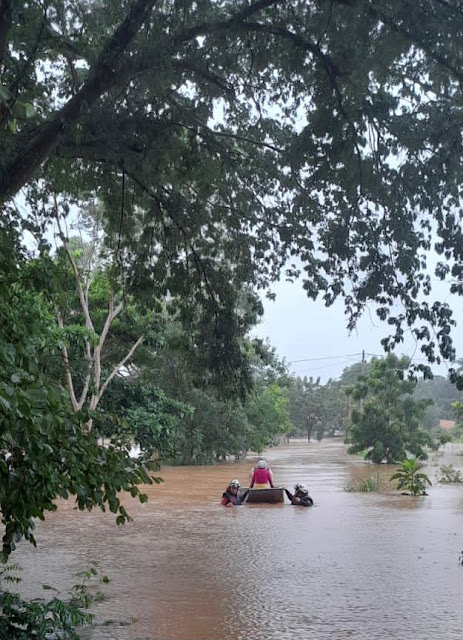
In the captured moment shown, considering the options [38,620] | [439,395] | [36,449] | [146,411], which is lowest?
[38,620]

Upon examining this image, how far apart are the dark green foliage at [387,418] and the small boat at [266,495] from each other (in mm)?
18467

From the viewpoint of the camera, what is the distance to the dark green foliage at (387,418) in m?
34.8

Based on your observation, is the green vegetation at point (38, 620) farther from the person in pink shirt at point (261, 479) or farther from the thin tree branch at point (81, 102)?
the person in pink shirt at point (261, 479)

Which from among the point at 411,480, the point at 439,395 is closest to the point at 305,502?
the point at 411,480

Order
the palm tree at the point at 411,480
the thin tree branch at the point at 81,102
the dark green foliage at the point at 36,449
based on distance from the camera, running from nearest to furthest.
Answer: the dark green foliage at the point at 36,449 < the thin tree branch at the point at 81,102 < the palm tree at the point at 411,480

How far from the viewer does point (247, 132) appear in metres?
9.86

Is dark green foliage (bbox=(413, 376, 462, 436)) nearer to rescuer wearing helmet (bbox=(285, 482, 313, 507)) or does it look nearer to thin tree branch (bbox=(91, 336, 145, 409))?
thin tree branch (bbox=(91, 336, 145, 409))

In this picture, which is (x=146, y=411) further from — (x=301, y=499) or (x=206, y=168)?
(x=206, y=168)

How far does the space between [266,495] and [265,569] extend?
7.92m

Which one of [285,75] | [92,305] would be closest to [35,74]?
[285,75]

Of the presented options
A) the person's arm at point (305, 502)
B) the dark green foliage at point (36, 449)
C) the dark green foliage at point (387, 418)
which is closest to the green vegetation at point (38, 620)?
the dark green foliage at point (36, 449)

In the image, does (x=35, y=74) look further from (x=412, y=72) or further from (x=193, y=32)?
(x=412, y=72)

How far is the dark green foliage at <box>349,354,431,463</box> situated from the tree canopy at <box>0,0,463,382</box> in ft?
83.9

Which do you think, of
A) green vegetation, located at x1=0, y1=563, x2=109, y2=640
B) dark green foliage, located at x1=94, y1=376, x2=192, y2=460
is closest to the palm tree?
dark green foliage, located at x1=94, y1=376, x2=192, y2=460
